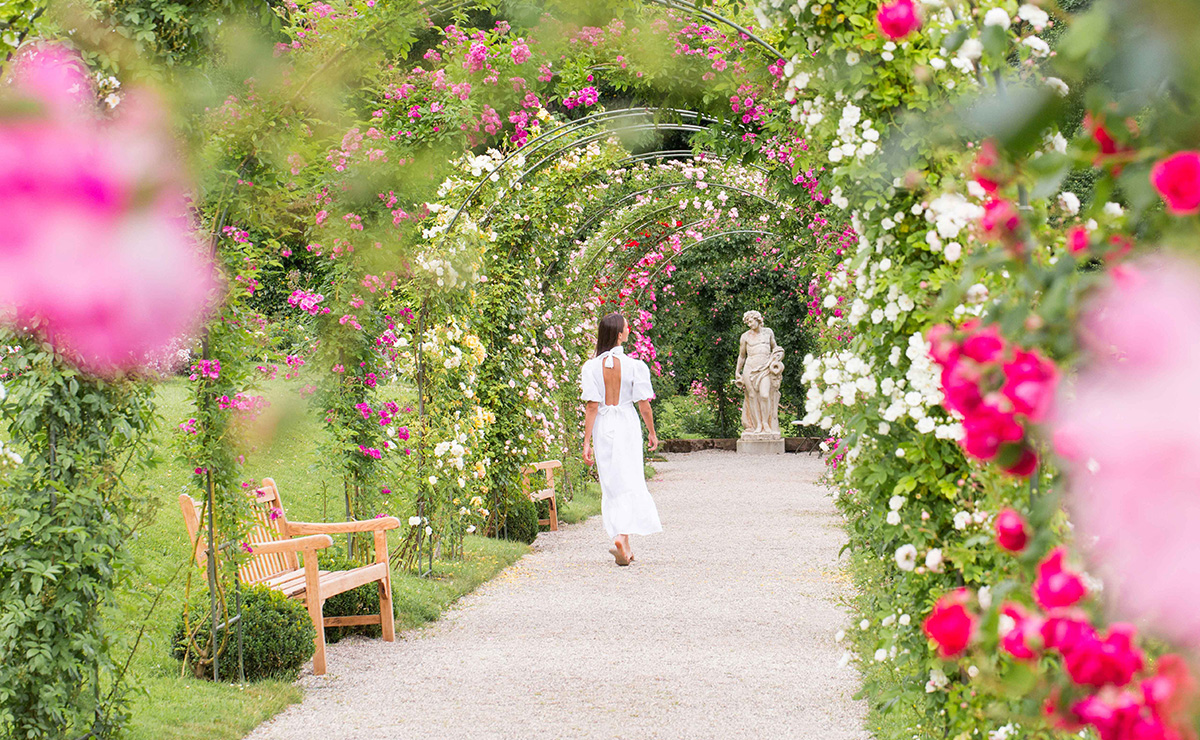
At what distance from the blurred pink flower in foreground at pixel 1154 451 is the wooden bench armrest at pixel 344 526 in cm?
501

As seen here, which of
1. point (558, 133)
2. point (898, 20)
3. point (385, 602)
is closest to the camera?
point (898, 20)

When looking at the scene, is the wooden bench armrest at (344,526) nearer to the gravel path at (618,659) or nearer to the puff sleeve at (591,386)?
the gravel path at (618,659)

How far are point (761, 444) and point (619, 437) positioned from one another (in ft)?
34.2

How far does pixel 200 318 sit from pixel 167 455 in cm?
514

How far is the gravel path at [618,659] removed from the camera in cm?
393

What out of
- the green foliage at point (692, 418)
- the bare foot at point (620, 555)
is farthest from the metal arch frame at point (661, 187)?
the green foliage at point (692, 418)

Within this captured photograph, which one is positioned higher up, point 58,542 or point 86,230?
point 86,230

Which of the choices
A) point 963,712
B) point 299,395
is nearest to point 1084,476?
point 963,712

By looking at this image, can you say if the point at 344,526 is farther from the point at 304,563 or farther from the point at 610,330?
the point at 610,330

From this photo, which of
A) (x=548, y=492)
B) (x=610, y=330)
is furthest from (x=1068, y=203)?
(x=548, y=492)

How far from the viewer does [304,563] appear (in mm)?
4785

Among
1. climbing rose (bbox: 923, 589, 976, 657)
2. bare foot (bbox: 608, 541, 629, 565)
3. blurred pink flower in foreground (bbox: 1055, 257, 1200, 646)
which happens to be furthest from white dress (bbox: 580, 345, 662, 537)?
blurred pink flower in foreground (bbox: 1055, 257, 1200, 646)

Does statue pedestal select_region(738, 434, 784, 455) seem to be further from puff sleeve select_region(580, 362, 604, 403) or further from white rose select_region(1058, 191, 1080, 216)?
white rose select_region(1058, 191, 1080, 216)

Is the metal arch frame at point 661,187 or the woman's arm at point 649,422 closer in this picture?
the woman's arm at point 649,422
